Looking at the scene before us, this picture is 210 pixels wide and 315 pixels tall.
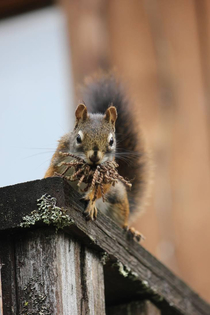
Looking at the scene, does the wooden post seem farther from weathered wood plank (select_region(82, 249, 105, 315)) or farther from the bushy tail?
the bushy tail

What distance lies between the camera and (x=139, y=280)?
2025 mm

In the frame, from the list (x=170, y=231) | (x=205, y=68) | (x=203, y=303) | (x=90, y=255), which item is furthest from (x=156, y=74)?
(x=90, y=255)

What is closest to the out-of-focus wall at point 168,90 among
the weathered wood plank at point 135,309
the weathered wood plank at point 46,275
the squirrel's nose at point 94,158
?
the weathered wood plank at point 135,309

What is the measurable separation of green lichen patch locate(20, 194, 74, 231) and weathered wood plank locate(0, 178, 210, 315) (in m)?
0.01

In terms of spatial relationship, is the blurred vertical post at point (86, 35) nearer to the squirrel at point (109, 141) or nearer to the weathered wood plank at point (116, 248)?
the squirrel at point (109, 141)

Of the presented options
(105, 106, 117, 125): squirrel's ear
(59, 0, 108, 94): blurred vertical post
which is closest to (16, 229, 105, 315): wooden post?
(105, 106, 117, 125): squirrel's ear

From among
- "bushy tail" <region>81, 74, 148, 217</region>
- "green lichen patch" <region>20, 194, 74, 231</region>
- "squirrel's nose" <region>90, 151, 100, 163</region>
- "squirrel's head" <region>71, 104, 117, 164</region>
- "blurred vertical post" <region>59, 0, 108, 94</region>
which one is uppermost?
"blurred vertical post" <region>59, 0, 108, 94</region>

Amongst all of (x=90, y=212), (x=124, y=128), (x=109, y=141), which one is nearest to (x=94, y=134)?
(x=109, y=141)

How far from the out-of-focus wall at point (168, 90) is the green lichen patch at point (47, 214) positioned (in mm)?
1432

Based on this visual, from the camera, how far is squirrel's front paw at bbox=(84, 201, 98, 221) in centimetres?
168

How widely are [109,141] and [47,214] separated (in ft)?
2.08

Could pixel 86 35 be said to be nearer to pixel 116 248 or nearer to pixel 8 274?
pixel 116 248

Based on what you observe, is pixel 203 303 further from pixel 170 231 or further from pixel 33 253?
pixel 33 253

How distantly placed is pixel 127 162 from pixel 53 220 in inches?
40.6
